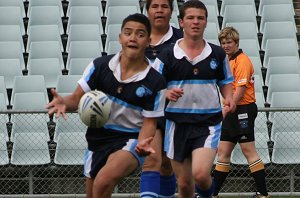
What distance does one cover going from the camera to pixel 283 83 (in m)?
12.8

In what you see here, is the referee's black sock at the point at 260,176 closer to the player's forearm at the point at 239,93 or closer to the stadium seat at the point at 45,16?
the player's forearm at the point at 239,93

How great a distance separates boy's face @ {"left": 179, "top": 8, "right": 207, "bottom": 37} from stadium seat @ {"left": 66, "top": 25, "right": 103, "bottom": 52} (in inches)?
220

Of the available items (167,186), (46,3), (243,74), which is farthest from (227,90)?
(46,3)

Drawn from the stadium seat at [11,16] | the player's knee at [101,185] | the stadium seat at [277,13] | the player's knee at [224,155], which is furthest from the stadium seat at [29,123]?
the stadium seat at [277,13]

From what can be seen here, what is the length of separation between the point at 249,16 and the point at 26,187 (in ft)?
16.2

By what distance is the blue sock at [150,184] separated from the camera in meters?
7.86

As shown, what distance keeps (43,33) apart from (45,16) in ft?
1.80

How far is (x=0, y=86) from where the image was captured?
1207cm

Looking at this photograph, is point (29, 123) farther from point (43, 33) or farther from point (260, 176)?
point (260, 176)

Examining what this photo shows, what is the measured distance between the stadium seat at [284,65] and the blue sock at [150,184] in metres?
5.59

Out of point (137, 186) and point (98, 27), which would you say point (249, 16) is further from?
point (137, 186)

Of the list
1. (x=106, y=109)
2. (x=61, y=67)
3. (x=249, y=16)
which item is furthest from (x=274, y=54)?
(x=106, y=109)

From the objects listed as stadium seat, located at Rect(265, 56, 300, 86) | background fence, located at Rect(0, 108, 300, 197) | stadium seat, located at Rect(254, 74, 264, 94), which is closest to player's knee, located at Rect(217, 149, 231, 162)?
background fence, located at Rect(0, 108, 300, 197)

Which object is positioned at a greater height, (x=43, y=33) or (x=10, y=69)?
(x=43, y=33)
